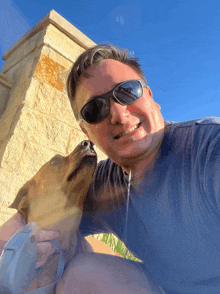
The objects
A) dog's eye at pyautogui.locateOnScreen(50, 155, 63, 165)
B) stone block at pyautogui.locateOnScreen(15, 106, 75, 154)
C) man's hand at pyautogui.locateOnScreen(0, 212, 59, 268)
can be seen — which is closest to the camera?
Result: man's hand at pyautogui.locateOnScreen(0, 212, 59, 268)

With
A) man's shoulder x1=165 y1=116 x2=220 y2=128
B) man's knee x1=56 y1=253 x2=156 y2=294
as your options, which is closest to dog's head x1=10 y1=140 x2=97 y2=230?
man's knee x1=56 y1=253 x2=156 y2=294

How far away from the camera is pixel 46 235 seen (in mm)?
1181

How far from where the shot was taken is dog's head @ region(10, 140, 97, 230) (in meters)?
1.22

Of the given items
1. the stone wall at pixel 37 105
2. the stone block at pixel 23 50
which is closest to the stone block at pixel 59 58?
the stone wall at pixel 37 105

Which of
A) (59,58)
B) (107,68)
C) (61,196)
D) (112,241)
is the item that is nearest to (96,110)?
(107,68)

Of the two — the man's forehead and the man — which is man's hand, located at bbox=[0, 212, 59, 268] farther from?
the man's forehead

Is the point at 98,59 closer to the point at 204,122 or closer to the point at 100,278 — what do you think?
the point at 204,122

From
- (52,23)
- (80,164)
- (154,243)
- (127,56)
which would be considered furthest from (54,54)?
(154,243)

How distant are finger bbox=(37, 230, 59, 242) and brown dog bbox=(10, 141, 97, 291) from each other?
25 millimetres

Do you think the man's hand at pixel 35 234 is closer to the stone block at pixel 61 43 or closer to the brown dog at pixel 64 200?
the brown dog at pixel 64 200

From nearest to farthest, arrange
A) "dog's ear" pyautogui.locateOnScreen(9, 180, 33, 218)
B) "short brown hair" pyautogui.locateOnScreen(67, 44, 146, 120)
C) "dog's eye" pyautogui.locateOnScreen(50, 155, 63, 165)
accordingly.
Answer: "short brown hair" pyautogui.locateOnScreen(67, 44, 146, 120) → "dog's ear" pyautogui.locateOnScreen(9, 180, 33, 218) → "dog's eye" pyautogui.locateOnScreen(50, 155, 63, 165)

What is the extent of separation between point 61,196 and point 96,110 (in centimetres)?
60

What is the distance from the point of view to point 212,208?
71 centimetres

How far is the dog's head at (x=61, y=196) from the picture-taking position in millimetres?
1217
